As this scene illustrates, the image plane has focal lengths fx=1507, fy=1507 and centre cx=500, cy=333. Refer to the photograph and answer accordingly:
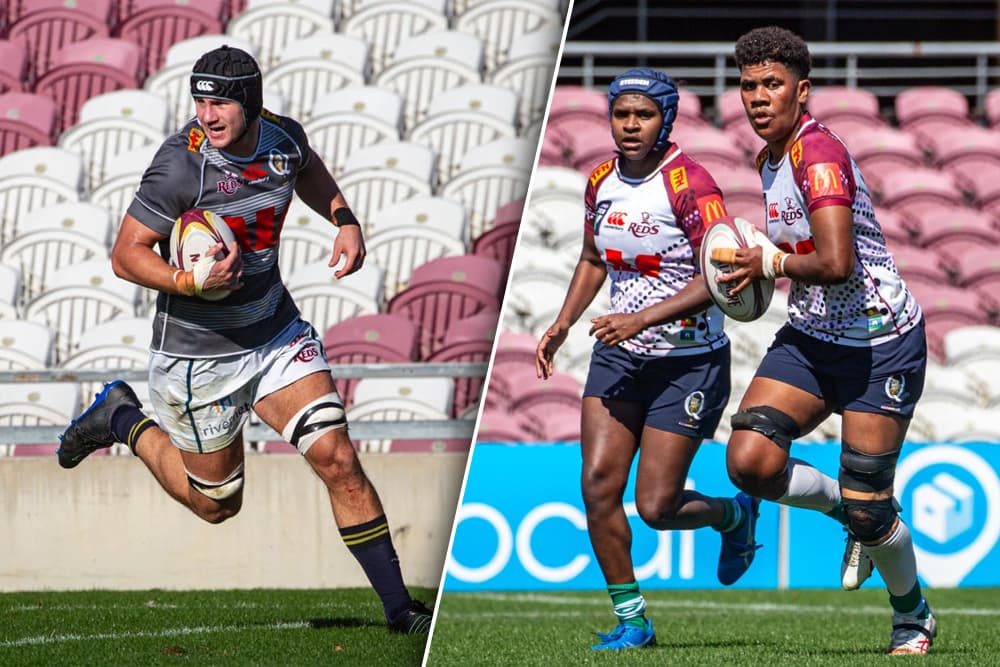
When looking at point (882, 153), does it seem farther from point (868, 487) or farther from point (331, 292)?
point (868, 487)

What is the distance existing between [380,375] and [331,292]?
1.09 ft

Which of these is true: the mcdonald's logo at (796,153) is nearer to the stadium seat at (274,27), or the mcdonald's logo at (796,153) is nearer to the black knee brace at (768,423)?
the black knee brace at (768,423)

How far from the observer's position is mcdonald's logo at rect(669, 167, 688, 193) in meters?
4.43

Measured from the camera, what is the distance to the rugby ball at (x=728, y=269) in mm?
4094

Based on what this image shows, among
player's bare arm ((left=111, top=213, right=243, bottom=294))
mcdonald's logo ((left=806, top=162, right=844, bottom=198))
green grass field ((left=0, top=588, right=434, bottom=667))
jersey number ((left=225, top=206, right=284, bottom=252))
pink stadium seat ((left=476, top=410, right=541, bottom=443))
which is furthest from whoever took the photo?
pink stadium seat ((left=476, top=410, right=541, bottom=443))

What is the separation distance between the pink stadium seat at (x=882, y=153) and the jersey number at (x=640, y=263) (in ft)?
27.6

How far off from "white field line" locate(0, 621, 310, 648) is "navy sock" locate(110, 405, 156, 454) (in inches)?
27.4

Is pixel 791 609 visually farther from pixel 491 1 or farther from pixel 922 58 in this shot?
pixel 922 58

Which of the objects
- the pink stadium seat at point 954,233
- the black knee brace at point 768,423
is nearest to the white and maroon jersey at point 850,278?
the black knee brace at point 768,423

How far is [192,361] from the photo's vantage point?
4.25 metres

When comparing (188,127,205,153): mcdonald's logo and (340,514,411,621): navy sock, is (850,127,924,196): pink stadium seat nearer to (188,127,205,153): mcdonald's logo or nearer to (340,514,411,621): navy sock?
(340,514,411,621): navy sock

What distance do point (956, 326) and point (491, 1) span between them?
22.9 ft

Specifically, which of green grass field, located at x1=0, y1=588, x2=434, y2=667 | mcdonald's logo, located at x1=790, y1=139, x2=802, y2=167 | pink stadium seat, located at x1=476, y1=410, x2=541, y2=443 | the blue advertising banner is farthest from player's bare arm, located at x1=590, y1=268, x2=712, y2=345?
pink stadium seat, located at x1=476, y1=410, x2=541, y2=443

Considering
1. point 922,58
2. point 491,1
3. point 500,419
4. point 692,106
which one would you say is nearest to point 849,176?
point 491,1
